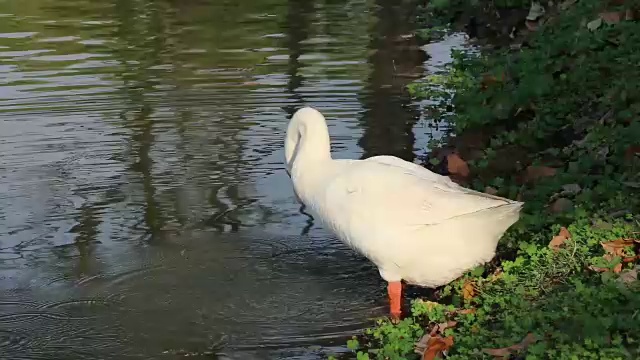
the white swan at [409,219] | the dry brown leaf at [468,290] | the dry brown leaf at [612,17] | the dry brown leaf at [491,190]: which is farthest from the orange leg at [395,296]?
the dry brown leaf at [612,17]

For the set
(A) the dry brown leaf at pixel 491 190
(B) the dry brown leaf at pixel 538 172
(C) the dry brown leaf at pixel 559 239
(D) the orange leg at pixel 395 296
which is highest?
(C) the dry brown leaf at pixel 559 239

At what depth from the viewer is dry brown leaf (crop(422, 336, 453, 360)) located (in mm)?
5145

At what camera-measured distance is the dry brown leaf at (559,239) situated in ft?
19.4

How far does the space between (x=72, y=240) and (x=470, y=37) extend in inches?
362

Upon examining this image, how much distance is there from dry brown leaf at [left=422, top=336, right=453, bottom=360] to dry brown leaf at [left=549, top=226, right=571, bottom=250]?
1.00m

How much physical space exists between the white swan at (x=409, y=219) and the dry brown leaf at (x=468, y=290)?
10cm

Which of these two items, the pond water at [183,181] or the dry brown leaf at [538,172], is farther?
the dry brown leaf at [538,172]

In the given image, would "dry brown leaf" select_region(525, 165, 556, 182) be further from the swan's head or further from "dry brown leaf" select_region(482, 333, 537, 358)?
"dry brown leaf" select_region(482, 333, 537, 358)

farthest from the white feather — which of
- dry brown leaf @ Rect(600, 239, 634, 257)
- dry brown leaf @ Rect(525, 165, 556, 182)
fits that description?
dry brown leaf @ Rect(525, 165, 556, 182)

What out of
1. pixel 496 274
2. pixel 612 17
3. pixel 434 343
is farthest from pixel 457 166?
pixel 612 17

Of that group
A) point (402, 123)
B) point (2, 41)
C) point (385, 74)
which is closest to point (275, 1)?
point (2, 41)

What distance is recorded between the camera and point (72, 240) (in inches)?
305

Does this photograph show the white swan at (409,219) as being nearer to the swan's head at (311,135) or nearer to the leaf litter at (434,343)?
the swan's head at (311,135)

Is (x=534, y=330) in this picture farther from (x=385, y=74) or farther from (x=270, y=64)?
(x=270, y=64)
